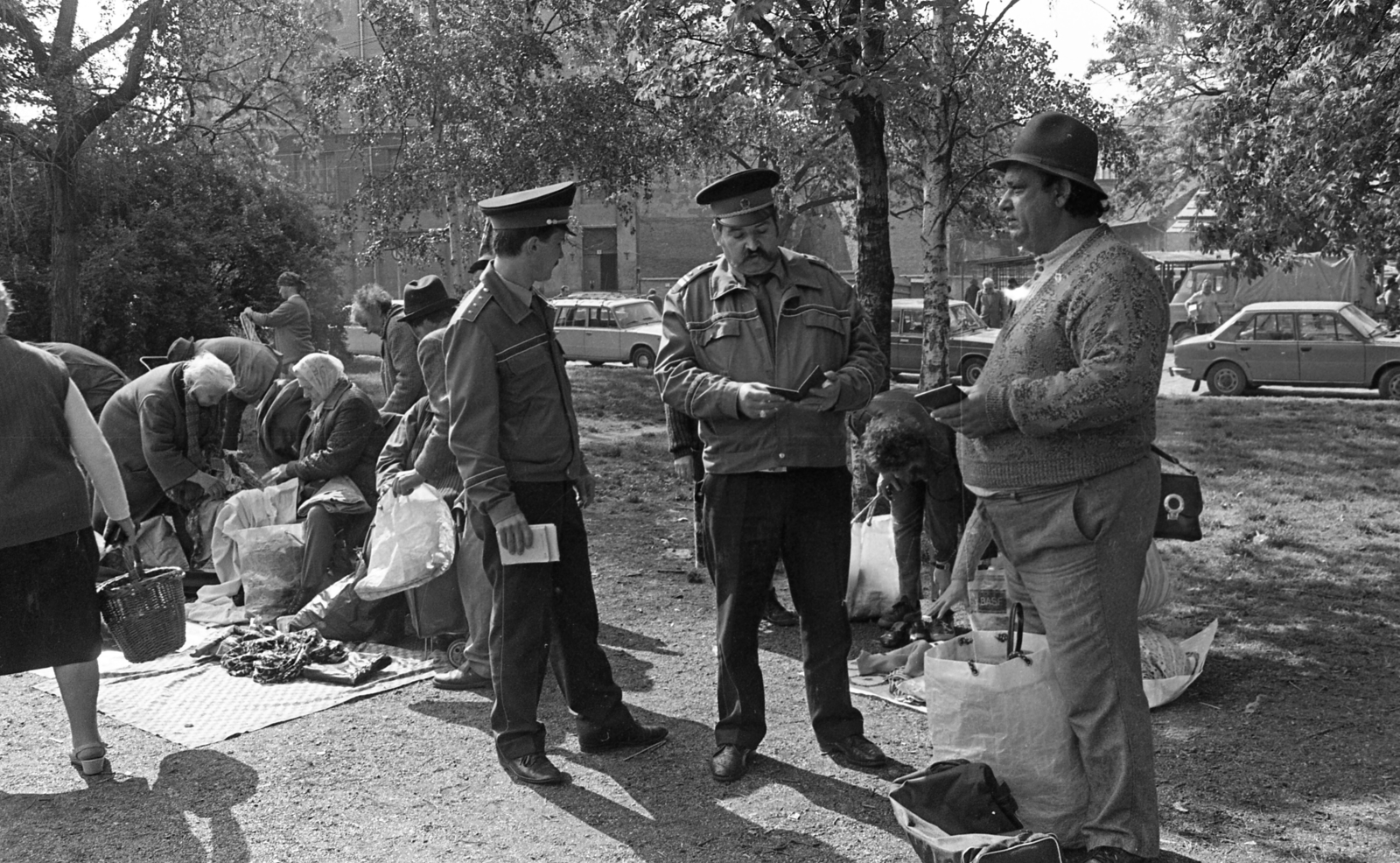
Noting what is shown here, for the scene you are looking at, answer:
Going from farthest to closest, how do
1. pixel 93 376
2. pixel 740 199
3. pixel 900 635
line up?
pixel 93 376 < pixel 900 635 < pixel 740 199

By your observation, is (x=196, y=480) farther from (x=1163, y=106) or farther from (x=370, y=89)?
(x=1163, y=106)

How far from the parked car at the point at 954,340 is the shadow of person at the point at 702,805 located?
1841 cm

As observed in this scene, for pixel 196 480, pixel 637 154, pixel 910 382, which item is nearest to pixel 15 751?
pixel 196 480

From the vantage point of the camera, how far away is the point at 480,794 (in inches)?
182

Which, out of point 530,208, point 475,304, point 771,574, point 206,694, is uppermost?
point 530,208

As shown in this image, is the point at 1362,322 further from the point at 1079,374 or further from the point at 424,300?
the point at 1079,374

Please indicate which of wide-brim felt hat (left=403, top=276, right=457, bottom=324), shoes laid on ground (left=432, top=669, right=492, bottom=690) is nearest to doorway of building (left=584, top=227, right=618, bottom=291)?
wide-brim felt hat (left=403, top=276, right=457, bottom=324)

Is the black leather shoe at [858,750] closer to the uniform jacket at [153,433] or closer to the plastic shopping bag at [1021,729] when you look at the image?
the plastic shopping bag at [1021,729]

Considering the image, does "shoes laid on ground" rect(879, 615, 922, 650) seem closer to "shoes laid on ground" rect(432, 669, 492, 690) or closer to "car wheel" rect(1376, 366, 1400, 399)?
"shoes laid on ground" rect(432, 669, 492, 690)

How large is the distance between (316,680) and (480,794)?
1.84 metres

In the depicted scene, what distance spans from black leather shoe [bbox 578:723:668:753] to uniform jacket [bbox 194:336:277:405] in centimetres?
517

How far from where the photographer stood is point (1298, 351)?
20.0m

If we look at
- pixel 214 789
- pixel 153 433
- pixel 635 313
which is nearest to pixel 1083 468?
pixel 214 789

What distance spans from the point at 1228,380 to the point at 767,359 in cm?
1777
